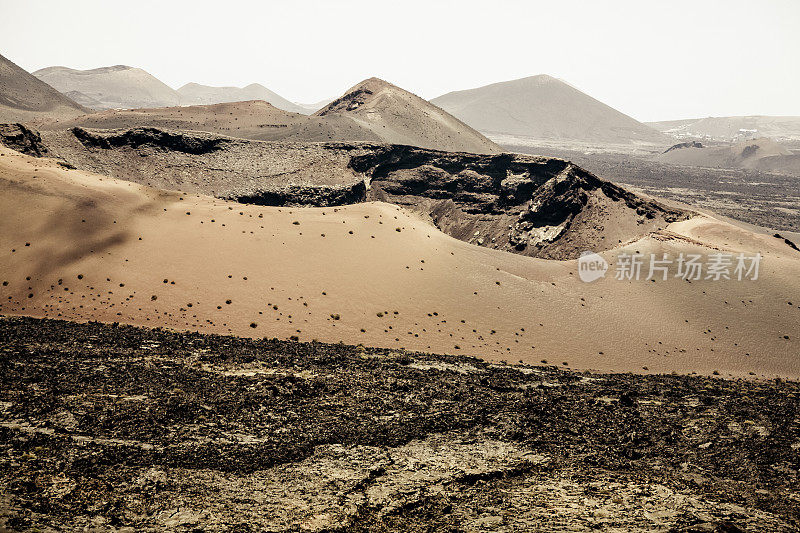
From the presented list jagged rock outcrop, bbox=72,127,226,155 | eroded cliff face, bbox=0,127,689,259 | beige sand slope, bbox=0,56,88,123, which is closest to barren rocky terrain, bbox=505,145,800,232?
eroded cliff face, bbox=0,127,689,259

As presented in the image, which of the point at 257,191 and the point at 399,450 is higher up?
the point at 257,191

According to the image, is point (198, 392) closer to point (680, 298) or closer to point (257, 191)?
point (680, 298)

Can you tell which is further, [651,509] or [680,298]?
[680,298]

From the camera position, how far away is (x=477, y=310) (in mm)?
29656

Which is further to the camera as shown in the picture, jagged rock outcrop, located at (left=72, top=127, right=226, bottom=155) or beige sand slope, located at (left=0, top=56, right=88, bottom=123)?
beige sand slope, located at (left=0, top=56, right=88, bottom=123)

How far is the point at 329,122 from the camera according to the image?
91.5 meters

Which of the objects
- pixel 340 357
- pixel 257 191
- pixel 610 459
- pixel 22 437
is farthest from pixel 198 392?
pixel 257 191

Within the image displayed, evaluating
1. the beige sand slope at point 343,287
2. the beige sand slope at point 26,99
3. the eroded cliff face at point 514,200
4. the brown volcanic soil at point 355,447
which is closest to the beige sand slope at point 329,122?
the eroded cliff face at point 514,200

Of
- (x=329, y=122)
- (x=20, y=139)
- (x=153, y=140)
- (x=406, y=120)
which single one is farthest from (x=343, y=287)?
(x=406, y=120)

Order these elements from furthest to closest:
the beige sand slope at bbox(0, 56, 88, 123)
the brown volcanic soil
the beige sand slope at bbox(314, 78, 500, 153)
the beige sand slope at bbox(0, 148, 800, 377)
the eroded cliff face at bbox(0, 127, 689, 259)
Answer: the beige sand slope at bbox(0, 56, 88, 123) → the beige sand slope at bbox(314, 78, 500, 153) → the eroded cliff face at bbox(0, 127, 689, 259) → the beige sand slope at bbox(0, 148, 800, 377) → the brown volcanic soil

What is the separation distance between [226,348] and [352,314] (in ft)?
28.7

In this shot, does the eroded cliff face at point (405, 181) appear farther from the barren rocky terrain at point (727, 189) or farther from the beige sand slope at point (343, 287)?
the barren rocky terrain at point (727, 189)

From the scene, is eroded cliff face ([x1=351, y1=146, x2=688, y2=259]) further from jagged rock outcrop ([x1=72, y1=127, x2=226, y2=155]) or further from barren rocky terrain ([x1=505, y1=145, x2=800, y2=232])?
barren rocky terrain ([x1=505, y1=145, x2=800, y2=232])

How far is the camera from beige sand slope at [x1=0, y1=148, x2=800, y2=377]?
81.8 feet
